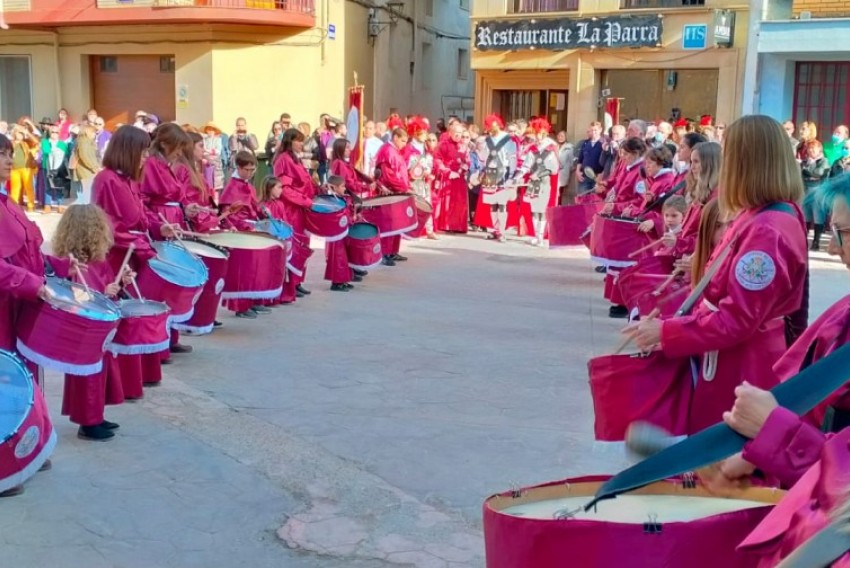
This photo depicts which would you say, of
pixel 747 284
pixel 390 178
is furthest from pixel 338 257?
pixel 747 284

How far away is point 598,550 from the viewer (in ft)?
6.90

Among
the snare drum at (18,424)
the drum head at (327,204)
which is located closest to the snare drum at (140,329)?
the snare drum at (18,424)

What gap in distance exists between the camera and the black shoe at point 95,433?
17.5ft

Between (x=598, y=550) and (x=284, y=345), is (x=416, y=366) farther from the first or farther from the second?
(x=598, y=550)

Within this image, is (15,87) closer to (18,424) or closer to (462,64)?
(462,64)

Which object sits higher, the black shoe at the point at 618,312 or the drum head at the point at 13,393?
the drum head at the point at 13,393

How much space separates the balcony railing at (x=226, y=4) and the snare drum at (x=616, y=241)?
50.9ft

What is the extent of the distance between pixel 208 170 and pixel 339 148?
6.10m

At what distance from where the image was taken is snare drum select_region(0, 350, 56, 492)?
4.28 metres

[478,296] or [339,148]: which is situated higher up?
[339,148]

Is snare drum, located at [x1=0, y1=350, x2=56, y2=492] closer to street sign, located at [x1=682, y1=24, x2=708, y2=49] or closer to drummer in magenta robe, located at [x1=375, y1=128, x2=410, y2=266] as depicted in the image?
drummer in magenta robe, located at [x1=375, y1=128, x2=410, y2=266]

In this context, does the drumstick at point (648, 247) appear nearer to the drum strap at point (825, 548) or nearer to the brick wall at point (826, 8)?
the drum strap at point (825, 548)

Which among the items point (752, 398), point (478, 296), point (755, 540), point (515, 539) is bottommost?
point (478, 296)

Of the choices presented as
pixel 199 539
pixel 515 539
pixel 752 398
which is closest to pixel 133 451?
pixel 199 539
